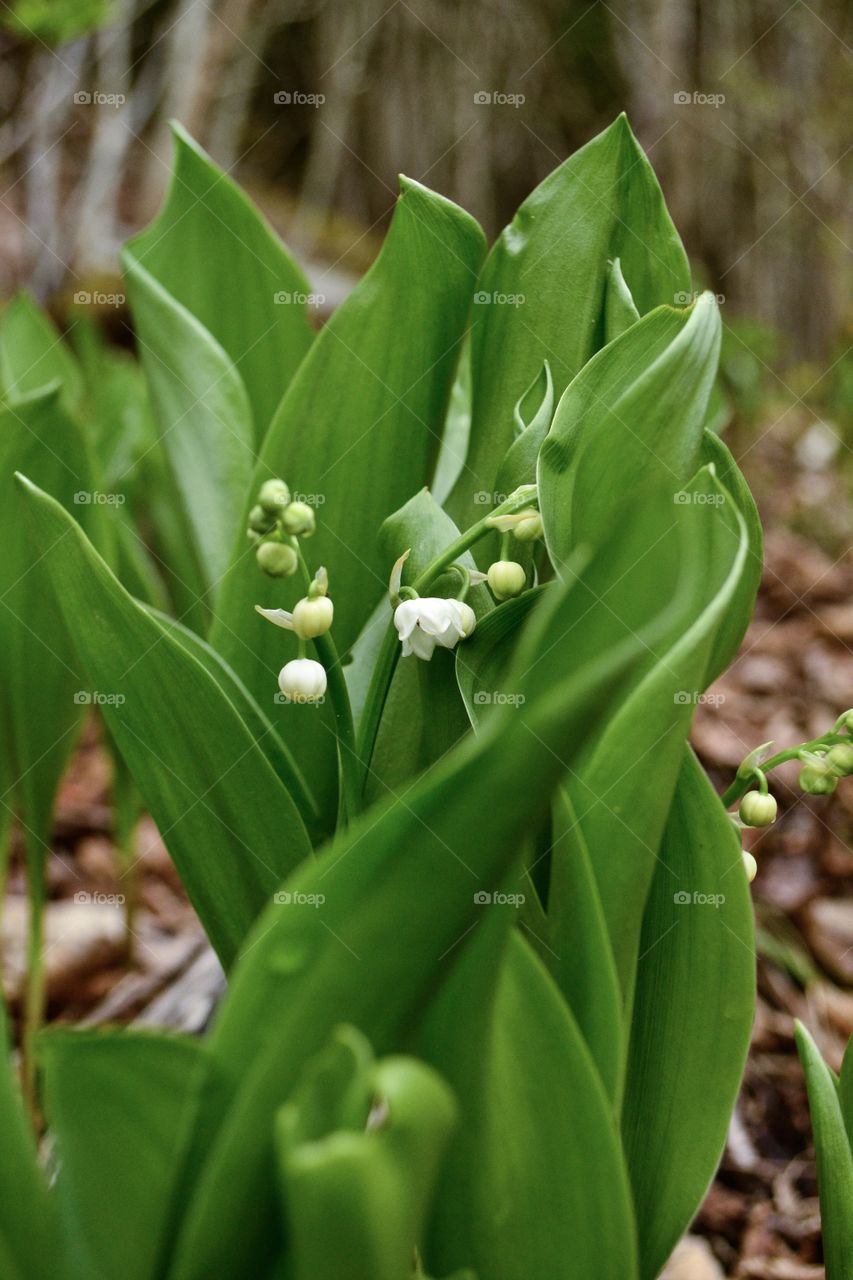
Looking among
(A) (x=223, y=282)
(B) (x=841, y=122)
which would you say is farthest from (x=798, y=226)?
(A) (x=223, y=282)

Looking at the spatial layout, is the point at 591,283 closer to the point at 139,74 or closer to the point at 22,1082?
the point at 22,1082

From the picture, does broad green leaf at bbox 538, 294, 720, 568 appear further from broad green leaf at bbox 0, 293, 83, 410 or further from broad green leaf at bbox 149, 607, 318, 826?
broad green leaf at bbox 0, 293, 83, 410

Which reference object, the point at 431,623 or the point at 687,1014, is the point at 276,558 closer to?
the point at 431,623

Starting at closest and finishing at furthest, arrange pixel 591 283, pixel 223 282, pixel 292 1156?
pixel 292 1156, pixel 591 283, pixel 223 282
